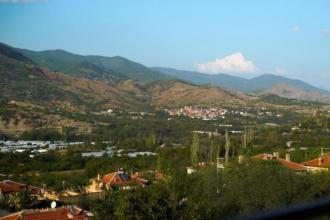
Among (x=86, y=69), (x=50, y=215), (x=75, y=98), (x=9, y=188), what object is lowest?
(x=9, y=188)

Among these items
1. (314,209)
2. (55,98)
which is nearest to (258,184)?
(314,209)

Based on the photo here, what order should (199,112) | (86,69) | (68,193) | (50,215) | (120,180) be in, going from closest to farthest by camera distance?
(50,215)
(68,193)
(120,180)
(199,112)
(86,69)

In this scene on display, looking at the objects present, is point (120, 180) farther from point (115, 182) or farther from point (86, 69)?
point (86, 69)

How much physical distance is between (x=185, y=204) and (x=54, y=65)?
507 ft

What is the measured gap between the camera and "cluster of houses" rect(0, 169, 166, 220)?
487 inches

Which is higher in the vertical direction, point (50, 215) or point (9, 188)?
point (50, 215)

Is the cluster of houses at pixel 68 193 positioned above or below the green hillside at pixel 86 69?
below

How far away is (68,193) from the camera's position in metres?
20.7

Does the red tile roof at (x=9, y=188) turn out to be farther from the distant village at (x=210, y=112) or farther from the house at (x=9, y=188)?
the distant village at (x=210, y=112)

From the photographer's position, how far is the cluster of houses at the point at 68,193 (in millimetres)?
12359

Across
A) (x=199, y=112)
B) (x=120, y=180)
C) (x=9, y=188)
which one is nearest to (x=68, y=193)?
(x=120, y=180)

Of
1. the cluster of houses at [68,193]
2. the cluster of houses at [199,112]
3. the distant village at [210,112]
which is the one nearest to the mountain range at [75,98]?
the cluster of houses at [199,112]

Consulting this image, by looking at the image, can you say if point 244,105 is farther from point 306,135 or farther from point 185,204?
point 185,204

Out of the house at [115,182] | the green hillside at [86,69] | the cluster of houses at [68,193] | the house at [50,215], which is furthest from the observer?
the green hillside at [86,69]
